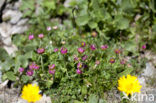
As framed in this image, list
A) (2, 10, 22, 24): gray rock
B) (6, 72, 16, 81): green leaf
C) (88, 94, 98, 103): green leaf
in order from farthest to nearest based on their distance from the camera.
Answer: (2, 10, 22, 24): gray rock
(6, 72, 16, 81): green leaf
(88, 94, 98, 103): green leaf

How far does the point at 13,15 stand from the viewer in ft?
16.2

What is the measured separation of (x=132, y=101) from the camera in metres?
3.20

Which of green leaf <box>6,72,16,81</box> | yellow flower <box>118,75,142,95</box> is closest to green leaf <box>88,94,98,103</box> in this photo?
yellow flower <box>118,75,142,95</box>

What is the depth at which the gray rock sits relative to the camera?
4.88 meters

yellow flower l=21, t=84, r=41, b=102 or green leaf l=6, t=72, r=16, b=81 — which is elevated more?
green leaf l=6, t=72, r=16, b=81

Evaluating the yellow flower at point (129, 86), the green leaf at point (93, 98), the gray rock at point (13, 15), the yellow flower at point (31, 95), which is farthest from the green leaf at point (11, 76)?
the yellow flower at point (129, 86)

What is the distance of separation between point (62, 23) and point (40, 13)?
0.53 meters

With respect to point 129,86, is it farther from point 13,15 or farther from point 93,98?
point 13,15

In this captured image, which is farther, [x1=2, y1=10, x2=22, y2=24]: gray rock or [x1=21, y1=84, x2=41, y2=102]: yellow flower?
[x1=2, y1=10, x2=22, y2=24]: gray rock

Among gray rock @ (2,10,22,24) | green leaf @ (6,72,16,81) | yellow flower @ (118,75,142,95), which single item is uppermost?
gray rock @ (2,10,22,24)

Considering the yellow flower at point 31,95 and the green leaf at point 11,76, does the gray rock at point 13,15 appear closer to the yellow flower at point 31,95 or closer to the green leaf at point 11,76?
the green leaf at point 11,76

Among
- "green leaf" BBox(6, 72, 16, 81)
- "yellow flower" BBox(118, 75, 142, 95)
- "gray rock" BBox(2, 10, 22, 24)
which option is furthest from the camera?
"gray rock" BBox(2, 10, 22, 24)

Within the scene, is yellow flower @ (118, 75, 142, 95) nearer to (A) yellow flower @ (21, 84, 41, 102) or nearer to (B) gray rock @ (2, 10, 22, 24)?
(A) yellow flower @ (21, 84, 41, 102)

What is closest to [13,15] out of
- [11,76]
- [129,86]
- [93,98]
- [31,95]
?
[11,76]
